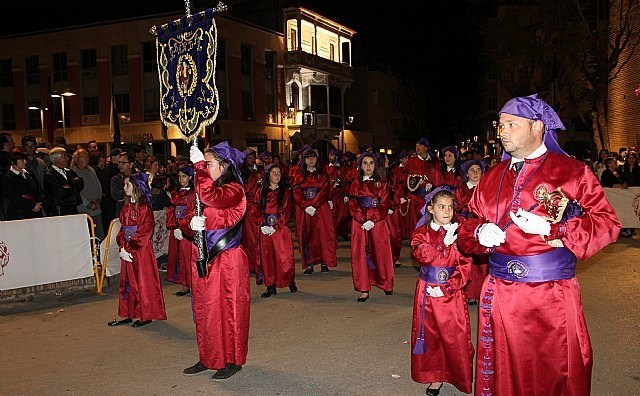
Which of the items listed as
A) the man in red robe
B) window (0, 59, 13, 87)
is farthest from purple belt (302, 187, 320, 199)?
window (0, 59, 13, 87)

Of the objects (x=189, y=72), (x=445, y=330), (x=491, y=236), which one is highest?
(x=189, y=72)

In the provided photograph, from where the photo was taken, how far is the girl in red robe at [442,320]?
5.04 meters

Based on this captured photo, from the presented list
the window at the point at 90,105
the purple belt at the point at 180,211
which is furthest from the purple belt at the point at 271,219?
the window at the point at 90,105

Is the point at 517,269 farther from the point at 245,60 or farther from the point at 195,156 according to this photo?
the point at 245,60

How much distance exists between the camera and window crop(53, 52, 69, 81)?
36.1 meters

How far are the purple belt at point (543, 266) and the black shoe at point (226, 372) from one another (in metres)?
3.10

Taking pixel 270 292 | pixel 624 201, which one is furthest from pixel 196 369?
pixel 624 201

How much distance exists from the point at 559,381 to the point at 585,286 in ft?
19.8

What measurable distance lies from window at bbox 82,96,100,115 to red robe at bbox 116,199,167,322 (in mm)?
30546

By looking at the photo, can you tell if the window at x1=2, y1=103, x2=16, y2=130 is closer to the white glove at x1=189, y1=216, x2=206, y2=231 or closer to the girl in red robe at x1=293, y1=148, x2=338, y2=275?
the girl in red robe at x1=293, y1=148, x2=338, y2=275

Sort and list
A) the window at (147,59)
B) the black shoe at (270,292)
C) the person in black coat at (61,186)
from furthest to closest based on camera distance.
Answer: the window at (147,59), the person in black coat at (61,186), the black shoe at (270,292)

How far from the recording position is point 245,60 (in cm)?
3709

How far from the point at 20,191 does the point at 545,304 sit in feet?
29.0

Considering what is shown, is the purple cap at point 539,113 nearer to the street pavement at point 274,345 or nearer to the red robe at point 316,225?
the street pavement at point 274,345
